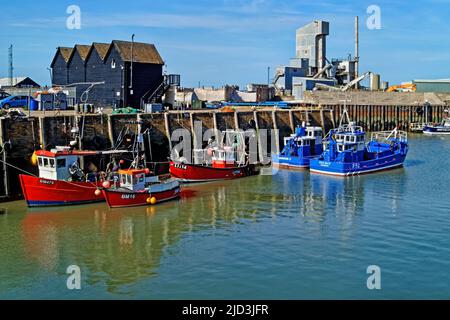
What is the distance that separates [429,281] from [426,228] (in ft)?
21.1

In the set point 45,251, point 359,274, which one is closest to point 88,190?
point 45,251

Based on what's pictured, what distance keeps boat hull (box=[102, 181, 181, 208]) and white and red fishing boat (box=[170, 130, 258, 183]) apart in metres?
4.51

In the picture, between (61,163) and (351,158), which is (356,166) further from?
(61,163)

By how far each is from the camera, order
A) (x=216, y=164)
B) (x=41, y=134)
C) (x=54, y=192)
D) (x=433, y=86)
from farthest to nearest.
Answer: (x=433, y=86), (x=216, y=164), (x=41, y=134), (x=54, y=192)

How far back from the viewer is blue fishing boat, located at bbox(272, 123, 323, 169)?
136ft

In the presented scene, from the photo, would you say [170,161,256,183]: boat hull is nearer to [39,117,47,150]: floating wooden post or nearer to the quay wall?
the quay wall

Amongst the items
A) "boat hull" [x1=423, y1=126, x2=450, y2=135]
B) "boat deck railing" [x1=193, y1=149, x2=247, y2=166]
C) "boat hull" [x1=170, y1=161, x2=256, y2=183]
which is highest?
"boat hull" [x1=423, y1=126, x2=450, y2=135]

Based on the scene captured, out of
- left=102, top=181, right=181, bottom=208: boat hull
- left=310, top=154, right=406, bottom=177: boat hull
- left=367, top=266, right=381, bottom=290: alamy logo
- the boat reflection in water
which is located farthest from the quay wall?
left=367, top=266, right=381, bottom=290: alamy logo

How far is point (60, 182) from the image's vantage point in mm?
27609

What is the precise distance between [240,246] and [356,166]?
1904 centimetres

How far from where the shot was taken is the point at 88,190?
2825cm

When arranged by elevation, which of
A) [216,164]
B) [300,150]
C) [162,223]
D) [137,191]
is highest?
[300,150]

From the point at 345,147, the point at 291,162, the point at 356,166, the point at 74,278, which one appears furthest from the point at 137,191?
the point at 345,147

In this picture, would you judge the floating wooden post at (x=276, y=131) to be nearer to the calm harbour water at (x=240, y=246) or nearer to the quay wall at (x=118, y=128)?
the quay wall at (x=118, y=128)
